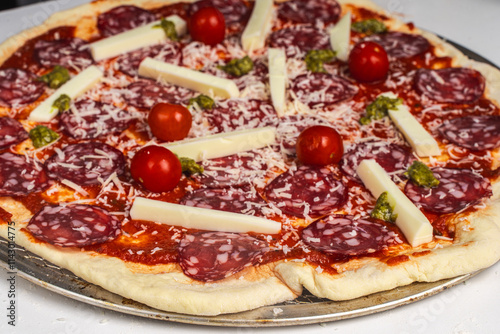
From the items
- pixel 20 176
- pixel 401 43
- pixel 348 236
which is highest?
pixel 401 43

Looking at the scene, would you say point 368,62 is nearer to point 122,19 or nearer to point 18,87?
point 122,19

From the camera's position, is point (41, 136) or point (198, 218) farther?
point (41, 136)

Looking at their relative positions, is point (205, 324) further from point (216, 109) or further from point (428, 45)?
point (428, 45)

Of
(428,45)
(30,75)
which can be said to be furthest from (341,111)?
(30,75)

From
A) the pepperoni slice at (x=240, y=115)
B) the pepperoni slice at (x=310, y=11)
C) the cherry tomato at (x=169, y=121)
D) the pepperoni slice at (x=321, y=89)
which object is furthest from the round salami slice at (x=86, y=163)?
the pepperoni slice at (x=310, y=11)

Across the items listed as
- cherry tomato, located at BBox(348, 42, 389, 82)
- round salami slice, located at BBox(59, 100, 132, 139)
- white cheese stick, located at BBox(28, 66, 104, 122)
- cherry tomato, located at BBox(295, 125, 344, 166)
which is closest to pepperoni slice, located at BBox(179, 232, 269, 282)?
cherry tomato, located at BBox(295, 125, 344, 166)

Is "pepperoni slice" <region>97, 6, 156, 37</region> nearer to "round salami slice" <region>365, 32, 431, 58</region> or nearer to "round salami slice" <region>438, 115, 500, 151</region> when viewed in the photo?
"round salami slice" <region>365, 32, 431, 58</region>

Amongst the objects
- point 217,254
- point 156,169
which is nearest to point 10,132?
point 156,169
